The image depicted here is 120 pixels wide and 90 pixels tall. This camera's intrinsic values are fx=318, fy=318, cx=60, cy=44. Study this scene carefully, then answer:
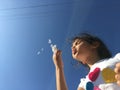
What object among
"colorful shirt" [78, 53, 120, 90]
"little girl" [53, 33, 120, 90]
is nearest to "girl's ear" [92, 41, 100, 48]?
"little girl" [53, 33, 120, 90]

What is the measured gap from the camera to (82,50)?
997 mm

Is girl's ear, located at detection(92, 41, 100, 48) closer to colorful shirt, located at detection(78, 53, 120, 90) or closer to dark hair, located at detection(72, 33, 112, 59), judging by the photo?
dark hair, located at detection(72, 33, 112, 59)

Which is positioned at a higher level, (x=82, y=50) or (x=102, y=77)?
(x=82, y=50)

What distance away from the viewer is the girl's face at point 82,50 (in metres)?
0.99

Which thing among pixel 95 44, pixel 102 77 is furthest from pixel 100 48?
pixel 102 77

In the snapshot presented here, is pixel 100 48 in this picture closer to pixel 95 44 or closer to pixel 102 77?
pixel 95 44

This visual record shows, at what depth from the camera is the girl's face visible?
0.99 m

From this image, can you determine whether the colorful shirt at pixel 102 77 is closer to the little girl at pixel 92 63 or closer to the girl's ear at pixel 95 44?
the little girl at pixel 92 63

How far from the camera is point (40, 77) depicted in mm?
1457

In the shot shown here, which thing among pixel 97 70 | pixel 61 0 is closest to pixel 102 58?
pixel 97 70

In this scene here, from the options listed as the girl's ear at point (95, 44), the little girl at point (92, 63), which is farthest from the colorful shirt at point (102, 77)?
the girl's ear at point (95, 44)

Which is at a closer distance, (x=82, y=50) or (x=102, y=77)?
(x=102, y=77)

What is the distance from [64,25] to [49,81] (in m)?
0.27

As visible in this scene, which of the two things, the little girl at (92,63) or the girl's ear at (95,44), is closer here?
the little girl at (92,63)
